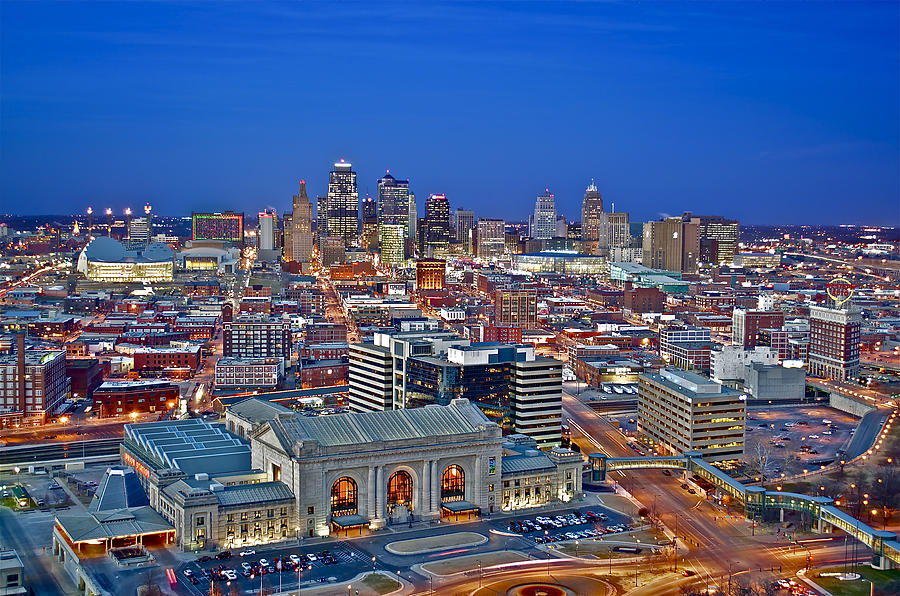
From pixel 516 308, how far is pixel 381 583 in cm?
9183

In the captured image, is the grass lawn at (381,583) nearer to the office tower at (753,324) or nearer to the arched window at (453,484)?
the arched window at (453,484)

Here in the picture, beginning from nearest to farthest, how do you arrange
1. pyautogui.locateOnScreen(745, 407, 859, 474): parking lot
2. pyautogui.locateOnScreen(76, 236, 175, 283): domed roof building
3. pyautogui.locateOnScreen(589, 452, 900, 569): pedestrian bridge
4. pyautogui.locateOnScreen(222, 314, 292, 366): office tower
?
pyautogui.locateOnScreen(589, 452, 900, 569): pedestrian bridge
pyautogui.locateOnScreen(745, 407, 859, 474): parking lot
pyautogui.locateOnScreen(222, 314, 292, 366): office tower
pyautogui.locateOnScreen(76, 236, 175, 283): domed roof building

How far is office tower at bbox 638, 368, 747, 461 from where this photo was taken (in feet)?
224

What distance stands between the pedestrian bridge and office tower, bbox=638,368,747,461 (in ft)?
9.45

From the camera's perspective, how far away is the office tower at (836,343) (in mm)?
100250

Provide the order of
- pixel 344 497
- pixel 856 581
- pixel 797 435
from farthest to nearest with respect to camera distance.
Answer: pixel 797 435 < pixel 344 497 < pixel 856 581

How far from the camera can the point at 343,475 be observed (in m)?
52.7

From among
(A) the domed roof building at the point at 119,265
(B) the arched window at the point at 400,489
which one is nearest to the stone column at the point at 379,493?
(B) the arched window at the point at 400,489

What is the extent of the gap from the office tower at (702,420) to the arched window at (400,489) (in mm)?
20855

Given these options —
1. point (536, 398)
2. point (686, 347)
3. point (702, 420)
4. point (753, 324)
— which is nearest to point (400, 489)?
point (536, 398)

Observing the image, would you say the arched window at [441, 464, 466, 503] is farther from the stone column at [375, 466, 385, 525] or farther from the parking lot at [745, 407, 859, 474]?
the parking lot at [745, 407, 859, 474]

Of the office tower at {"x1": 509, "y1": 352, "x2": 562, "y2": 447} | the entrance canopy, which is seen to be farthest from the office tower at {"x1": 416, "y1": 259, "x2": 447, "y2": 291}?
the entrance canopy

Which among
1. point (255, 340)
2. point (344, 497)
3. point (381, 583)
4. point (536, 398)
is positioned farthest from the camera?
point (255, 340)

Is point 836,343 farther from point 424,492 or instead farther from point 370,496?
point 370,496
